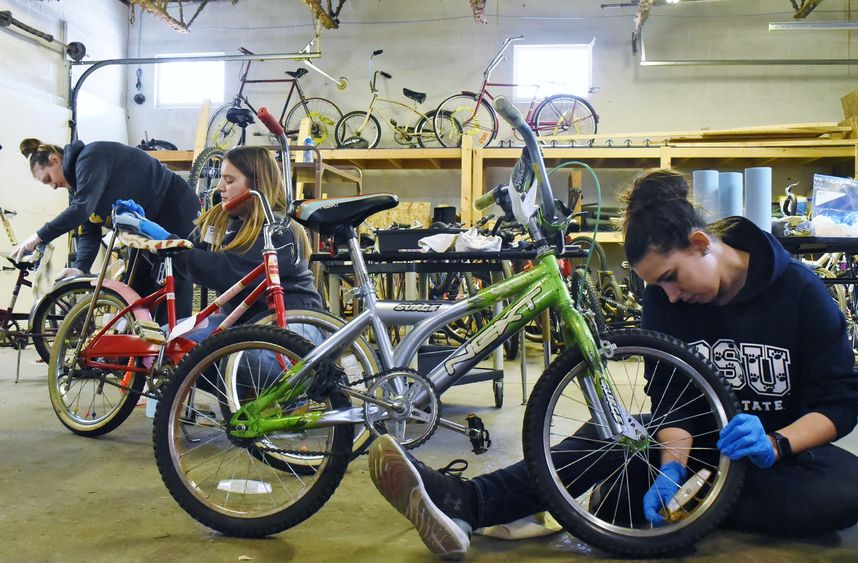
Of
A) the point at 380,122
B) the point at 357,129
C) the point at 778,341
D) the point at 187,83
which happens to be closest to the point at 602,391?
the point at 778,341

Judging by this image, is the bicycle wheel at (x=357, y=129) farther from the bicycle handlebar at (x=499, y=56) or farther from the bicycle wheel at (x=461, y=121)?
the bicycle handlebar at (x=499, y=56)

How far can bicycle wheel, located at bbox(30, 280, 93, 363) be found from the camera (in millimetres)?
2963

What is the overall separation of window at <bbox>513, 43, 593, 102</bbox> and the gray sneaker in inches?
283

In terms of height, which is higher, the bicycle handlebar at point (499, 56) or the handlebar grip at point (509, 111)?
the bicycle handlebar at point (499, 56)

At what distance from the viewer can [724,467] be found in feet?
4.71

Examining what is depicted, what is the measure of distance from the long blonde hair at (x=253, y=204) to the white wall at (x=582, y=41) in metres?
5.68

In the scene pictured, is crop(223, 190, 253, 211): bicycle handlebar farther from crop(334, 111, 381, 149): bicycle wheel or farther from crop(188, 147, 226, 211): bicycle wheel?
crop(334, 111, 381, 149): bicycle wheel

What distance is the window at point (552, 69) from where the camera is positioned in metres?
8.08

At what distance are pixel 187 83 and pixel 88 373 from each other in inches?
276

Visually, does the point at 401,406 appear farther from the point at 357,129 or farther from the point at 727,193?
the point at 357,129

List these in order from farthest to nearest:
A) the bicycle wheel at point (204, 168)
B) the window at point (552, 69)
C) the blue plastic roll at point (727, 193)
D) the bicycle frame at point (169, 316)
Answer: the window at point (552, 69) < the bicycle wheel at point (204, 168) < the blue plastic roll at point (727, 193) < the bicycle frame at point (169, 316)

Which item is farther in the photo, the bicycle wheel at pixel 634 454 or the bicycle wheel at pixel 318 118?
the bicycle wheel at pixel 318 118

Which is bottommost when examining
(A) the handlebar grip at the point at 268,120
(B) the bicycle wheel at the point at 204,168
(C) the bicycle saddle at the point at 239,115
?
(A) the handlebar grip at the point at 268,120

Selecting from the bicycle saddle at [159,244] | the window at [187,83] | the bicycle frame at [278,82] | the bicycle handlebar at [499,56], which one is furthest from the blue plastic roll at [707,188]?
the window at [187,83]
